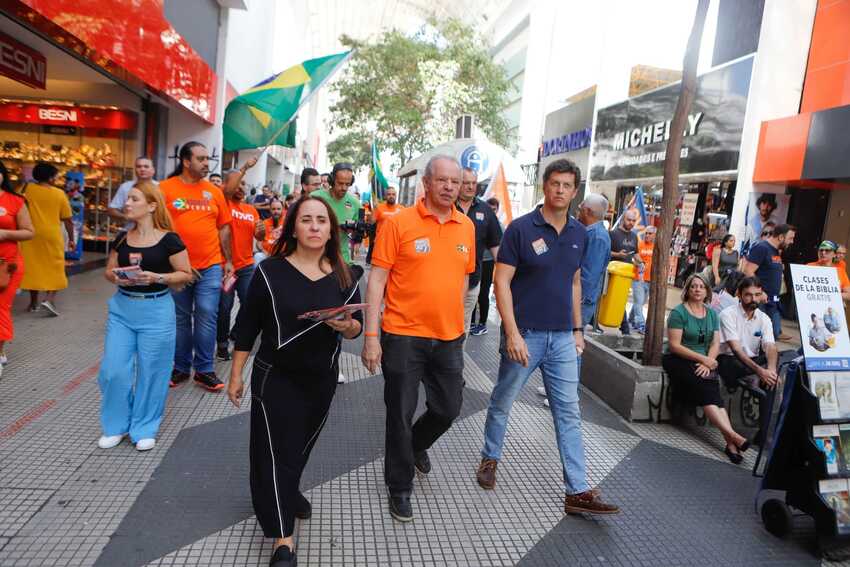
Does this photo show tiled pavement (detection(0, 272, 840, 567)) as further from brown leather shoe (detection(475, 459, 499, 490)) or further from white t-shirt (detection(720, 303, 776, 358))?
white t-shirt (detection(720, 303, 776, 358))

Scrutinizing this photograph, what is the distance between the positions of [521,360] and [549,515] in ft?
2.99

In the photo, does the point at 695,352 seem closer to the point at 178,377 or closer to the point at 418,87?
the point at 178,377

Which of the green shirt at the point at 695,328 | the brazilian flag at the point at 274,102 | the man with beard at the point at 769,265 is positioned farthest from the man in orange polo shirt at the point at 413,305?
the man with beard at the point at 769,265

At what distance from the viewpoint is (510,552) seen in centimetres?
305

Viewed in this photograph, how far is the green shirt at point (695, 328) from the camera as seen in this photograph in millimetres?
4902

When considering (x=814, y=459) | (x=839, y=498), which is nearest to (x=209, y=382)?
(x=814, y=459)

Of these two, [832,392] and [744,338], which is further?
[744,338]

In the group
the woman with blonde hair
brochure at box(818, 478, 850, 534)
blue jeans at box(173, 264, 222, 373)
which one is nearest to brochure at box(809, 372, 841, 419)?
brochure at box(818, 478, 850, 534)

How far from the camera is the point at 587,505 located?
3.40m

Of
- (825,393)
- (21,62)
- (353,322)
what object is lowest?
(825,393)

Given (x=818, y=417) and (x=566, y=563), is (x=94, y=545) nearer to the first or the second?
(x=566, y=563)

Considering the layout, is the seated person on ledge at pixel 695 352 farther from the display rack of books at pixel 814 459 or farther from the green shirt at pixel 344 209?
the green shirt at pixel 344 209

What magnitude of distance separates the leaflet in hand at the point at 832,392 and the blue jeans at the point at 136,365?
153 inches

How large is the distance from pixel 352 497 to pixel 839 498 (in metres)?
2.67
